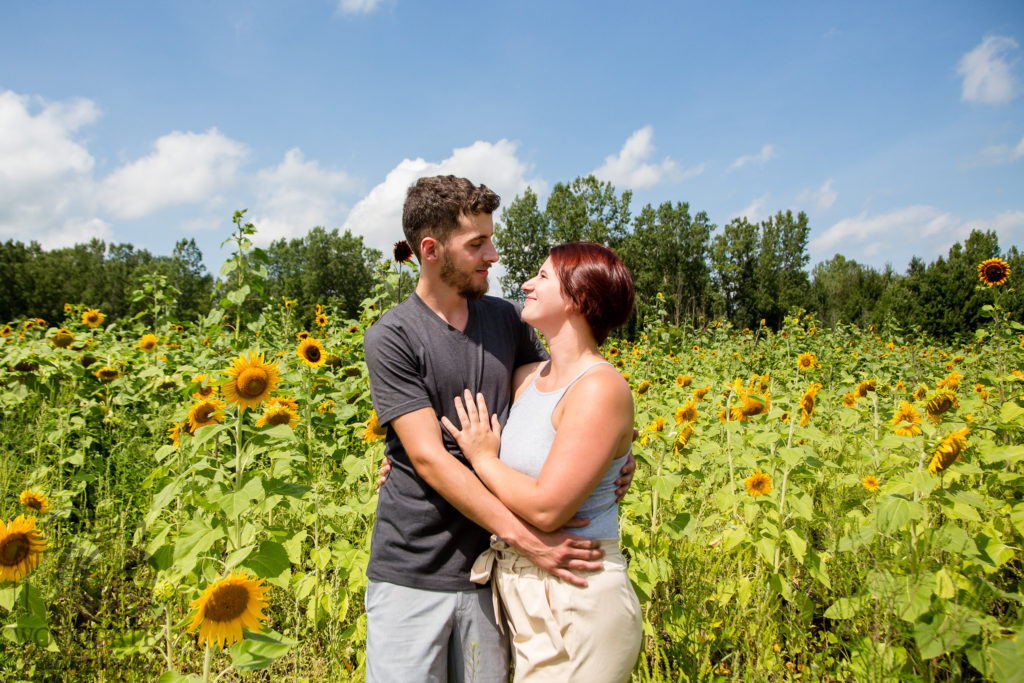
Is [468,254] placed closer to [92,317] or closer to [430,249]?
[430,249]

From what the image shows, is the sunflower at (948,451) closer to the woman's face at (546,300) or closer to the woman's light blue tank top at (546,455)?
the woman's light blue tank top at (546,455)

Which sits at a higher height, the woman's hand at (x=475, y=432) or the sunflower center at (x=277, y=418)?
the sunflower center at (x=277, y=418)

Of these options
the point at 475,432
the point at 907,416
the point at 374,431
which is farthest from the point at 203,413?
the point at 907,416

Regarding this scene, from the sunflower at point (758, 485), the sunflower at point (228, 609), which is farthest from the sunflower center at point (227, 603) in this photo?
the sunflower at point (758, 485)

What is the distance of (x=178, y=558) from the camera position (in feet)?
5.60

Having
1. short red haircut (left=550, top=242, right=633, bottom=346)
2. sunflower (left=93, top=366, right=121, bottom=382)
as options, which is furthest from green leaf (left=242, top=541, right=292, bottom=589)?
sunflower (left=93, top=366, right=121, bottom=382)

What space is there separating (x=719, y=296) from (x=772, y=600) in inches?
1985

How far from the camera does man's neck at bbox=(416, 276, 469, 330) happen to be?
6.27 feet

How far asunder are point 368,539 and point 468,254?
162cm

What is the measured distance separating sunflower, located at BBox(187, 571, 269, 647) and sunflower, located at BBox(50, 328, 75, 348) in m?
5.31

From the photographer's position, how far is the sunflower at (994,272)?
467 centimetres

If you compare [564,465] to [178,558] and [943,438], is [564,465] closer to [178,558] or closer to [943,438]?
[178,558]

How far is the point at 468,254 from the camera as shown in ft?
6.06

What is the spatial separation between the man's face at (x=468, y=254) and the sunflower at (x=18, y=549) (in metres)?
1.79
